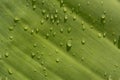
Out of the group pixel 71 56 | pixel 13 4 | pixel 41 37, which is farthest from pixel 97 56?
pixel 13 4

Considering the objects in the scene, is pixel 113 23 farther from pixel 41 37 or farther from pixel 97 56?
pixel 41 37

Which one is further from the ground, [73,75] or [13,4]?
[13,4]

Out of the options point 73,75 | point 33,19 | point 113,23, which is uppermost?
point 113,23

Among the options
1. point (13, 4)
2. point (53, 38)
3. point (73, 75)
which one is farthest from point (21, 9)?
point (73, 75)

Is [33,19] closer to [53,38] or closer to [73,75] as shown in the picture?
[53,38]

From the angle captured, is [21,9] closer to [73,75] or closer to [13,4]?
[13,4]

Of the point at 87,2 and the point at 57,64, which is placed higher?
the point at 87,2
